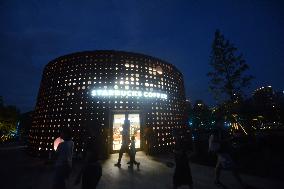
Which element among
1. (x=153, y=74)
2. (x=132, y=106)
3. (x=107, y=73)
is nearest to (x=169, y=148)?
(x=132, y=106)

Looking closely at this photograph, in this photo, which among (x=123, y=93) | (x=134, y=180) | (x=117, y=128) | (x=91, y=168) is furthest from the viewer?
(x=117, y=128)

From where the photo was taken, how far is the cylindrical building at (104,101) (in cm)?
1362

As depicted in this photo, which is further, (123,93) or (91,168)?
(123,93)

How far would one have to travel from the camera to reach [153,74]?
15922 millimetres

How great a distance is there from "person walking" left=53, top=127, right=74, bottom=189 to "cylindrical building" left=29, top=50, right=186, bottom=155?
331 inches

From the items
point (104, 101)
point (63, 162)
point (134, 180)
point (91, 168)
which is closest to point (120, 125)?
point (104, 101)

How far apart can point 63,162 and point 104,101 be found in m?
9.46

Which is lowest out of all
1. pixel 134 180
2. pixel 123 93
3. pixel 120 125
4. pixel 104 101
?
pixel 134 180

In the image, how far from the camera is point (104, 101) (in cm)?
1384

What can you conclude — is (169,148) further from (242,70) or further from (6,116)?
(6,116)

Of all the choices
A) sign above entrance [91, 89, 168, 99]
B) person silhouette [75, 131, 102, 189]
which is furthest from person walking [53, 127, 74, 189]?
sign above entrance [91, 89, 168, 99]

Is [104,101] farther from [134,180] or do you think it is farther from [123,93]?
[134,180]

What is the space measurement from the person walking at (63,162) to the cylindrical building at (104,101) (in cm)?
841

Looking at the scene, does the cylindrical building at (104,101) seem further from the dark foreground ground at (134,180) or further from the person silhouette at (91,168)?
the person silhouette at (91,168)
